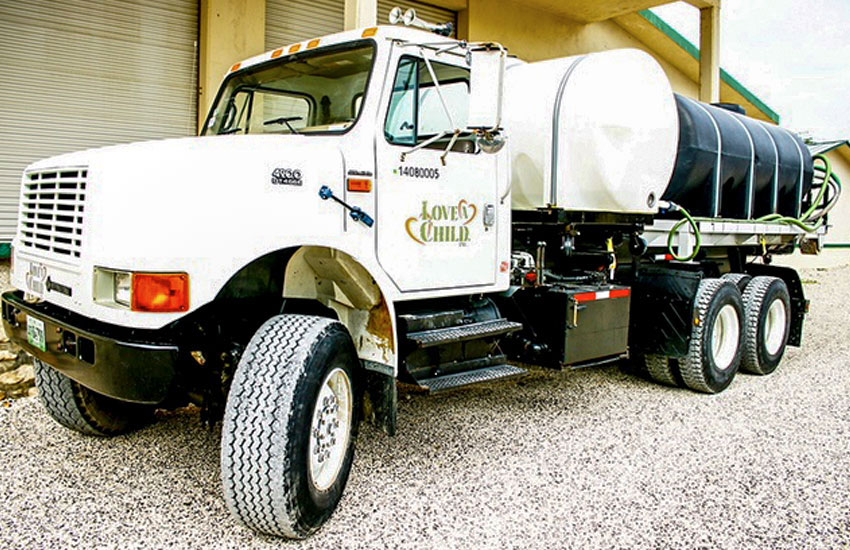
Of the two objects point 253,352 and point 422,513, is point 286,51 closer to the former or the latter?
point 253,352

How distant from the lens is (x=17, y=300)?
3867 mm

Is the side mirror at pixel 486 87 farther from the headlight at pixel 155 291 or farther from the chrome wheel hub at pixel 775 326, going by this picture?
the chrome wheel hub at pixel 775 326

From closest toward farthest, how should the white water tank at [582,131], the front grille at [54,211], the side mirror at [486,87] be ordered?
the front grille at [54,211]
the side mirror at [486,87]
the white water tank at [582,131]

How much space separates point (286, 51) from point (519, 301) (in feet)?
7.75

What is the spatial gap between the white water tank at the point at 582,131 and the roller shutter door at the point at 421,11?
205 inches

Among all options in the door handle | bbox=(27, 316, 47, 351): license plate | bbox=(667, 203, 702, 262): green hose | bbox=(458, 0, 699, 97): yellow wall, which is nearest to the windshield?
the door handle

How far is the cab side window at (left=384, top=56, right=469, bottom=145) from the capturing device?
4062 mm

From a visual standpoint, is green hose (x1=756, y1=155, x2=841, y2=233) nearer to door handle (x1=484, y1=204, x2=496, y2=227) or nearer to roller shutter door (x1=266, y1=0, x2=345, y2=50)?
door handle (x1=484, y1=204, x2=496, y2=227)

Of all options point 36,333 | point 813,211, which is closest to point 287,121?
point 36,333

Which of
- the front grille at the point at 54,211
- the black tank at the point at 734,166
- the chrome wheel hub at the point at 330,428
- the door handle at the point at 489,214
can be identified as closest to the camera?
the front grille at the point at 54,211

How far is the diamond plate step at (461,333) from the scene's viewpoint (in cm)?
410

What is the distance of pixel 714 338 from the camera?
6.43 m

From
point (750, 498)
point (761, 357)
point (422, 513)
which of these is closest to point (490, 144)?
point (422, 513)

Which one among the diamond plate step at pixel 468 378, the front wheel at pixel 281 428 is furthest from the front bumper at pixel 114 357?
the diamond plate step at pixel 468 378
